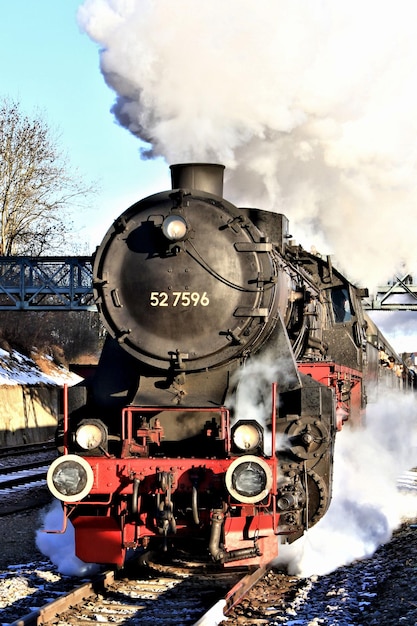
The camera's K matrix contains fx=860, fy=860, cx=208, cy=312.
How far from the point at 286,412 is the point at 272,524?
91 cm

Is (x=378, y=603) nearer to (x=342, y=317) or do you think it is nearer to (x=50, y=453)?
(x=342, y=317)

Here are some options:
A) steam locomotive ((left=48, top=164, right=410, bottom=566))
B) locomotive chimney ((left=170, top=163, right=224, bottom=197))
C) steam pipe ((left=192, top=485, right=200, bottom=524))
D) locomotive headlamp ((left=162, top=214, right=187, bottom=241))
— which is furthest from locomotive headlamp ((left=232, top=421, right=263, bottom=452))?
locomotive chimney ((left=170, top=163, right=224, bottom=197))

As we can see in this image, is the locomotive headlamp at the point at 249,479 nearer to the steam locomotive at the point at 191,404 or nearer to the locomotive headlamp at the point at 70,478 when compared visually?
the steam locomotive at the point at 191,404

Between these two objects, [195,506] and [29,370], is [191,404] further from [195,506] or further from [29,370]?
[29,370]

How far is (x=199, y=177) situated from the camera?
7320mm

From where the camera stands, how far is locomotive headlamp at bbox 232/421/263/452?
6.18 metres

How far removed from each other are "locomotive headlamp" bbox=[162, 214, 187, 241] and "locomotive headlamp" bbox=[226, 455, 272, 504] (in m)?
1.79

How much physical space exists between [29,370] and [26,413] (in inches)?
153

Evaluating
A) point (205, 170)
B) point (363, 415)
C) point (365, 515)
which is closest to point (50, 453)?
point (363, 415)

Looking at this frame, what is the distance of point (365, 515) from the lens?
8.55 m

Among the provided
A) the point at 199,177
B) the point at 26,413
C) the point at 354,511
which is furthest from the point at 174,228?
the point at 26,413

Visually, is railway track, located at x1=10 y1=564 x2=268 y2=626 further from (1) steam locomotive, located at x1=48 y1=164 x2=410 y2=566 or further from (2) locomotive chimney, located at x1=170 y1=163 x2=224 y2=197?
(2) locomotive chimney, located at x1=170 y1=163 x2=224 y2=197

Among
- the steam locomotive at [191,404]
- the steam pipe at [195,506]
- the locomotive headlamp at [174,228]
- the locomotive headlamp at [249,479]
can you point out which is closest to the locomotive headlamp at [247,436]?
the steam locomotive at [191,404]

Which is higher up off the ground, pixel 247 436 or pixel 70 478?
pixel 247 436
